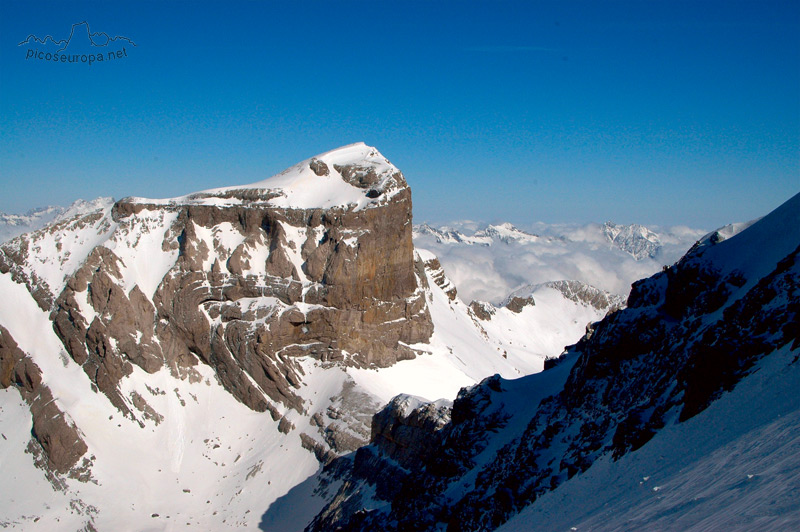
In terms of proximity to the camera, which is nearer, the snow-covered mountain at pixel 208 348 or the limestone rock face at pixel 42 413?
the snow-covered mountain at pixel 208 348

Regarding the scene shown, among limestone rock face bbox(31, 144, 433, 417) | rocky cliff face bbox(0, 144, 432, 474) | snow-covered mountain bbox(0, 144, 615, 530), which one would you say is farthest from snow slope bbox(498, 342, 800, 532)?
limestone rock face bbox(31, 144, 433, 417)

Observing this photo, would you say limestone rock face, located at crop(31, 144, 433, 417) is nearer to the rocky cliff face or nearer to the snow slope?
the rocky cliff face

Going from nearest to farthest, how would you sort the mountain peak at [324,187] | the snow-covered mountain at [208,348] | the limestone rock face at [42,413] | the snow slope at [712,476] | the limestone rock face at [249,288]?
the snow slope at [712,476] → the snow-covered mountain at [208,348] → the limestone rock face at [42,413] → the limestone rock face at [249,288] → the mountain peak at [324,187]

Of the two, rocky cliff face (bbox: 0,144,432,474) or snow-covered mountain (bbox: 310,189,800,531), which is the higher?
rocky cliff face (bbox: 0,144,432,474)

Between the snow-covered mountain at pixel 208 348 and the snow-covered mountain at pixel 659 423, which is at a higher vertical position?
the snow-covered mountain at pixel 208 348

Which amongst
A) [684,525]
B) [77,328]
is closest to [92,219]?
[77,328]

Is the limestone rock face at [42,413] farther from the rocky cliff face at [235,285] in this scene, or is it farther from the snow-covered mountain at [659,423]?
the snow-covered mountain at [659,423]

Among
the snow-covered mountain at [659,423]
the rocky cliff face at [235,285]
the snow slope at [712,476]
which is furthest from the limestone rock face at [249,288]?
the snow slope at [712,476]
